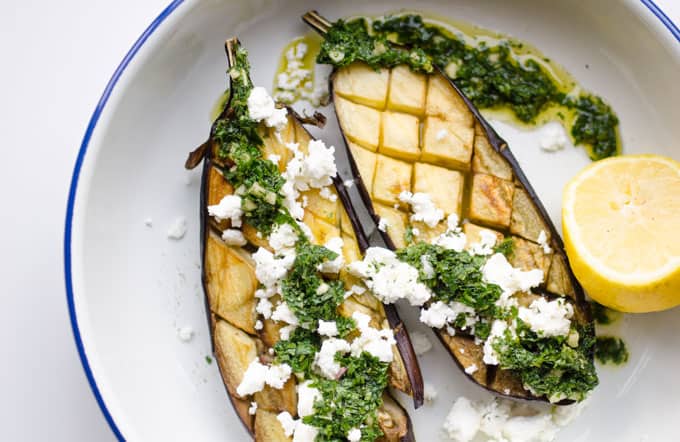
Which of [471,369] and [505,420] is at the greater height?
[471,369]

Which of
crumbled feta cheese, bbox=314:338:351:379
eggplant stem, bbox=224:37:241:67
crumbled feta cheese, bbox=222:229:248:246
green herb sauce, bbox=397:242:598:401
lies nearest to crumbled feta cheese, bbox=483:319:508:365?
green herb sauce, bbox=397:242:598:401

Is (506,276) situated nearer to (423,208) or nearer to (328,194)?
(423,208)

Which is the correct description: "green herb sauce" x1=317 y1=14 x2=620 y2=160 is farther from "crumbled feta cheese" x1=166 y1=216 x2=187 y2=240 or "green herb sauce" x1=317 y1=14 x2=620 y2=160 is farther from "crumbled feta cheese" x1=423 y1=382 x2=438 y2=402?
"crumbled feta cheese" x1=423 y1=382 x2=438 y2=402

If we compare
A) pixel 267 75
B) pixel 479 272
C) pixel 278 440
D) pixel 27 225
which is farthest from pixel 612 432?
pixel 27 225

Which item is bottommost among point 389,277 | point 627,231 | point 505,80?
point 389,277

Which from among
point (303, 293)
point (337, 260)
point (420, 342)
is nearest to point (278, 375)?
point (303, 293)

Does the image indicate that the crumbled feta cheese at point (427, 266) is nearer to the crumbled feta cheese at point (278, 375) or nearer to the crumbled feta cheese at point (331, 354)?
the crumbled feta cheese at point (331, 354)

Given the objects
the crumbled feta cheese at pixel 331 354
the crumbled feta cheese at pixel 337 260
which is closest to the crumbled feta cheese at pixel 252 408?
the crumbled feta cheese at pixel 331 354

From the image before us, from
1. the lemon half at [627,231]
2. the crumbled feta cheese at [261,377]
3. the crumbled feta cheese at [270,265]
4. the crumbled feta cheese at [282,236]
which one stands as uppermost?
the lemon half at [627,231]
